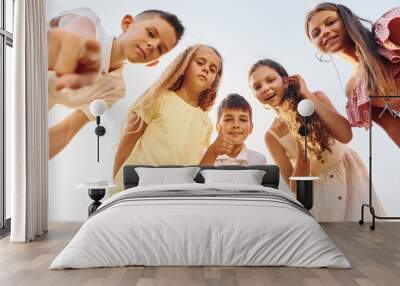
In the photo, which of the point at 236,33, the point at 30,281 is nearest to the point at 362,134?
the point at 236,33

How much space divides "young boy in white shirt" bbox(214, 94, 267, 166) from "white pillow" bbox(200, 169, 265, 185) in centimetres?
46

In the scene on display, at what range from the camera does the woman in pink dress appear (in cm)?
730

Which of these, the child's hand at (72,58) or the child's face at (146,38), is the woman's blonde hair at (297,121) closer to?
the child's face at (146,38)

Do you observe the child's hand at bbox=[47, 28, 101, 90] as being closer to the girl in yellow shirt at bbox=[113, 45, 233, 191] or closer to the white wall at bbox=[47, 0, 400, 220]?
the white wall at bbox=[47, 0, 400, 220]

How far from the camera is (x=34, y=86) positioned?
6.16m

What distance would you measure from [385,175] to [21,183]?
14.8ft

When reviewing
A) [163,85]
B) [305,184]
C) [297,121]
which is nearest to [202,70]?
[163,85]

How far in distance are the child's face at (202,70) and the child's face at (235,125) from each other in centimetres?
45

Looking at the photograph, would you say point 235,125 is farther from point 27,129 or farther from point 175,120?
point 27,129

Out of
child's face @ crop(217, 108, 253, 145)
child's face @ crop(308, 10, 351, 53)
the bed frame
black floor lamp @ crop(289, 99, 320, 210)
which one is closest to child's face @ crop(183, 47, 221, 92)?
child's face @ crop(217, 108, 253, 145)

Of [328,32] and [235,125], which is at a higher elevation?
[328,32]

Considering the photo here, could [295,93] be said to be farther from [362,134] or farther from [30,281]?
[30,281]

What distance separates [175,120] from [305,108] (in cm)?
166

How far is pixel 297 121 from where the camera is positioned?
7.30m
